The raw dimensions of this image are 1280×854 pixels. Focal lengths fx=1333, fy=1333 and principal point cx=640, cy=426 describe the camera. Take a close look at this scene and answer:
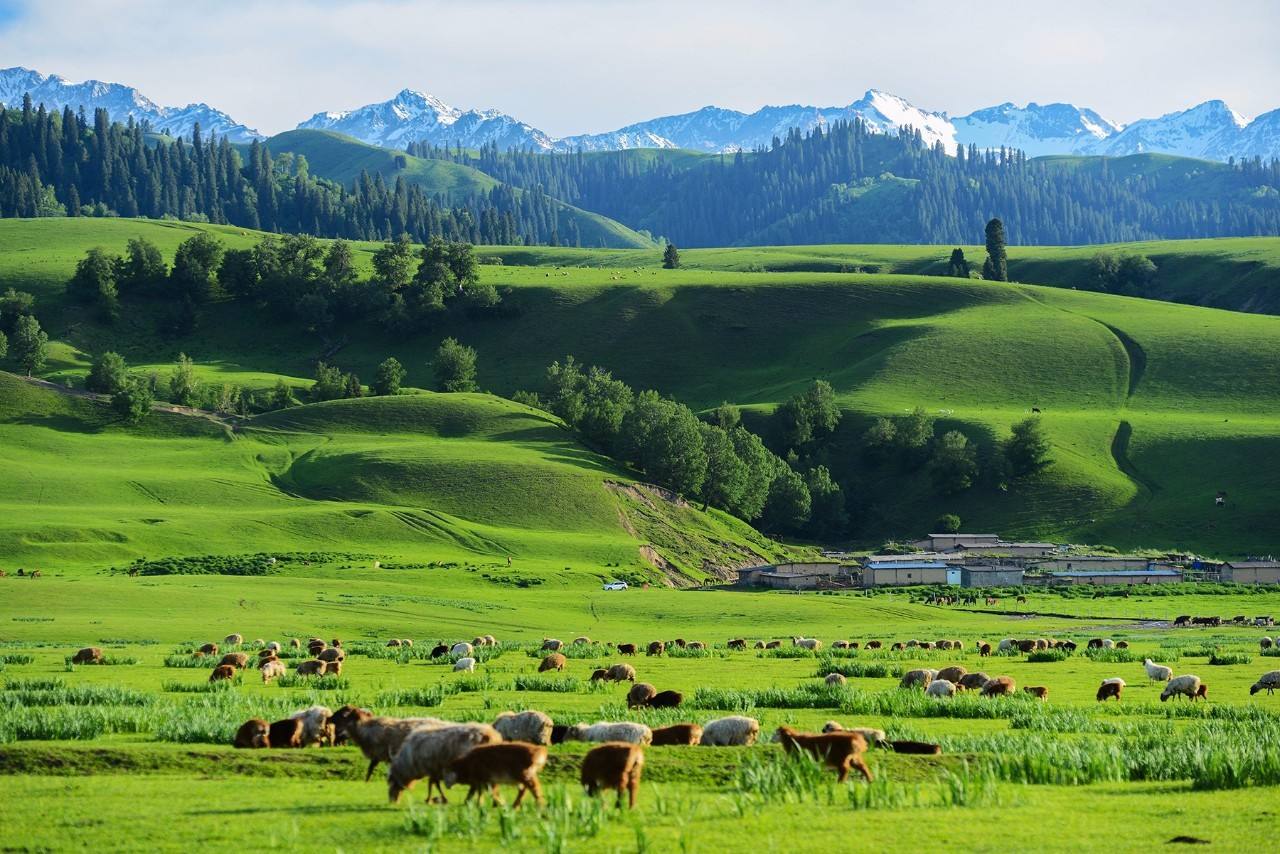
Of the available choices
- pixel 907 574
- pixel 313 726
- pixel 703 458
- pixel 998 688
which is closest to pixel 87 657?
pixel 313 726

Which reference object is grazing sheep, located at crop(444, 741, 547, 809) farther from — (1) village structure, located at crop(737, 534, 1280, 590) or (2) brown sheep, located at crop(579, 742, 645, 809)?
(1) village structure, located at crop(737, 534, 1280, 590)

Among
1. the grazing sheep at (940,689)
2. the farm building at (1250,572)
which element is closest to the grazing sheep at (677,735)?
the grazing sheep at (940,689)

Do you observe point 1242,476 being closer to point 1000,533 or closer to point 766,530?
point 1000,533

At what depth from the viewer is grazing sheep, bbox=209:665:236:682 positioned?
41094 millimetres

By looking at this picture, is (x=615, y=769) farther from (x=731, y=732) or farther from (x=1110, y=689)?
(x=1110, y=689)

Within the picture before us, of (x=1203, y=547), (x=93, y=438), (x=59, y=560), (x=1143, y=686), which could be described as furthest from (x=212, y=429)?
(x=1143, y=686)

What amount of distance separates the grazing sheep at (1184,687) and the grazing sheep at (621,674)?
53.9 feet

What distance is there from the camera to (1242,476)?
515ft

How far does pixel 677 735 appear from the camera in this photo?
26391 millimetres

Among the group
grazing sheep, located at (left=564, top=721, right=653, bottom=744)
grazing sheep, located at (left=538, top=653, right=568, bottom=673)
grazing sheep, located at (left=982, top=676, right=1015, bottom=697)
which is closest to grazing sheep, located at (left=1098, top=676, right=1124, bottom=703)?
grazing sheep, located at (left=982, top=676, right=1015, bottom=697)

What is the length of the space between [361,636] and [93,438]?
9479cm

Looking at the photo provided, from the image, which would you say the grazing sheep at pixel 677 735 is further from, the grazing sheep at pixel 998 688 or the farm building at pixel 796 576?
the farm building at pixel 796 576

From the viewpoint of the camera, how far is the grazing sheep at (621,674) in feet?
145

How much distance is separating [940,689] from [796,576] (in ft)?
275
